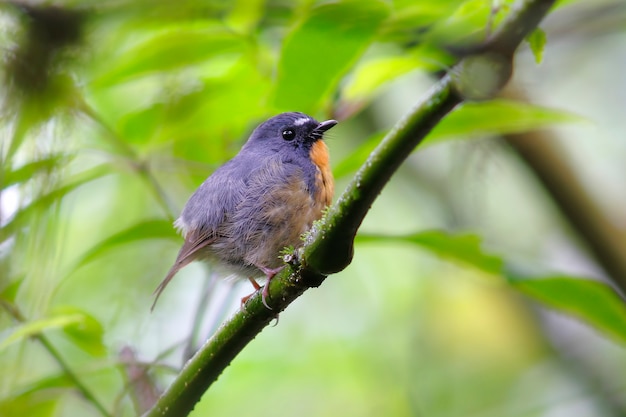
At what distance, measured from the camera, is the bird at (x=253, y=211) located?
3277mm

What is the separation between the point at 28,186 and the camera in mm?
1974

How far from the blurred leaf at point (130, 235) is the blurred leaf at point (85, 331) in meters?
0.20

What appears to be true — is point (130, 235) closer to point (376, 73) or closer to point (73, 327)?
point (73, 327)

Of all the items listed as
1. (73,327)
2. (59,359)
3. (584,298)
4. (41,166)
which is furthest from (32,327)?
(584,298)

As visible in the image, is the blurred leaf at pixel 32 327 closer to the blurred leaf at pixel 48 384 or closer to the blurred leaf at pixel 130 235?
the blurred leaf at pixel 48 384

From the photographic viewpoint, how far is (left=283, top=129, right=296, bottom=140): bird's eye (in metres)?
3.68

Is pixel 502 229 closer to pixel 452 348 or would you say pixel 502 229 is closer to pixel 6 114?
pixel 452 348

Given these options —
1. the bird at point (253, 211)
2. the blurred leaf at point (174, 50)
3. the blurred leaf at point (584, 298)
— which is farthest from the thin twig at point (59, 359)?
the blurred leaf at point (584, 298)

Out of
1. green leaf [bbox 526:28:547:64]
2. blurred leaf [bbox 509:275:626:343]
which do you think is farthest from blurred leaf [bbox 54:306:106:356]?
green leaf [bbox 526:28:547:64]

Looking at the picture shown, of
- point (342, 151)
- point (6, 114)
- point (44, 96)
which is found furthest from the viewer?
point (342, 151)

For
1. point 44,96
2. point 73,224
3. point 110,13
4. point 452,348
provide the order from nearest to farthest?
point 110,13 → point 44,96 → point 73,224 → point 452,348

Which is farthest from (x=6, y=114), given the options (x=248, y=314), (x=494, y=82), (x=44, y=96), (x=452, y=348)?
(x=452, y=348)

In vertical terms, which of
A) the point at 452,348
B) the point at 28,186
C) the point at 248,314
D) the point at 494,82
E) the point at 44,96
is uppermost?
the point at 44,96

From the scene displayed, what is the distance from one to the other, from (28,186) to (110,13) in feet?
2.42
